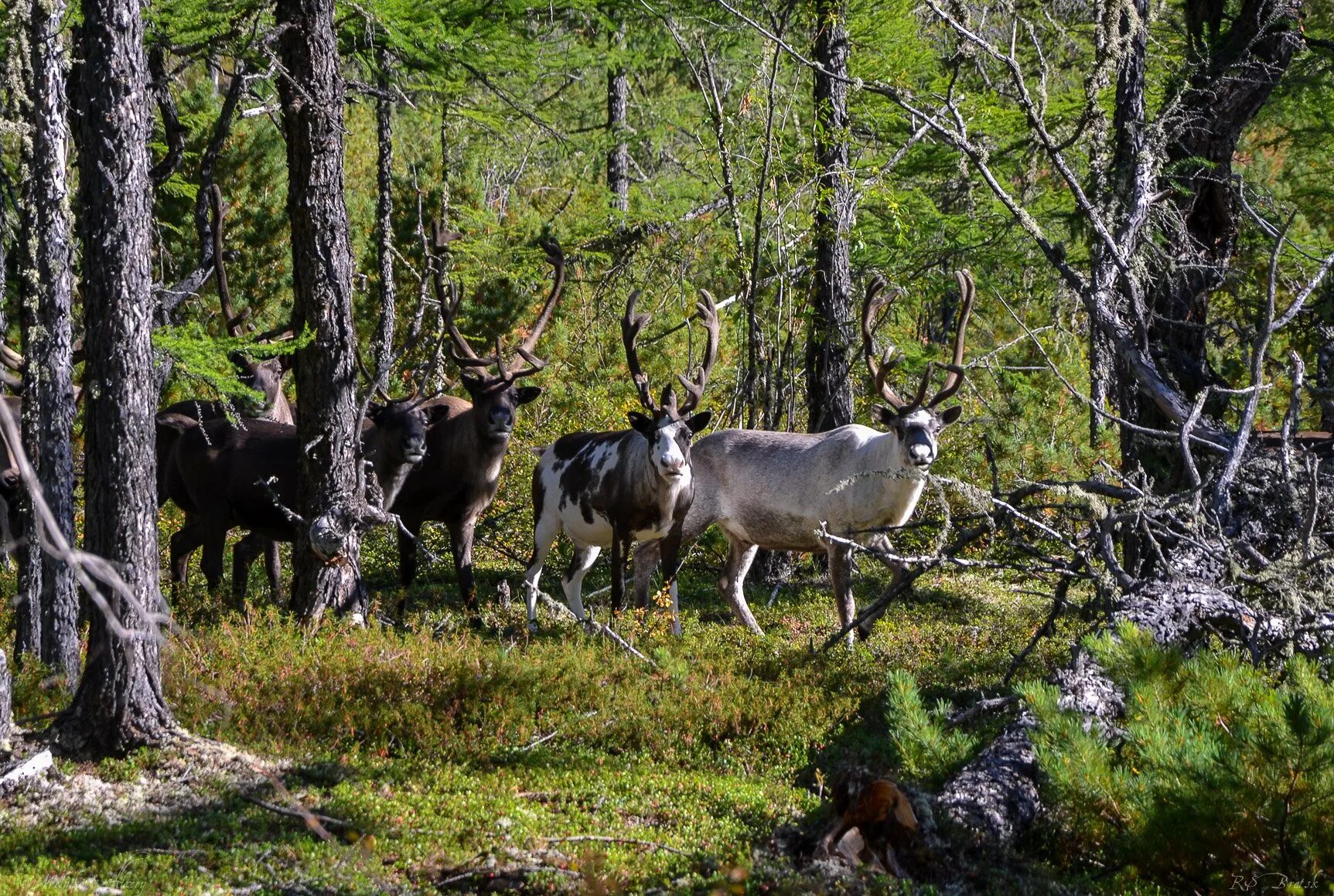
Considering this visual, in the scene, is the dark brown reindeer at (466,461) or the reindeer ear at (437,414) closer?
the dark brown reindeer at (466,461)

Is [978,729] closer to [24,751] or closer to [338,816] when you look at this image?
[338,816]

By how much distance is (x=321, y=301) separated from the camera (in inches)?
381

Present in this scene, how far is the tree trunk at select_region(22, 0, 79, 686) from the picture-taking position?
26.2 feet

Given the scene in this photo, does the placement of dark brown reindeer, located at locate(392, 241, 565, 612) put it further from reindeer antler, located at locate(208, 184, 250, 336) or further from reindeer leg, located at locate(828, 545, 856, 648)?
reindeer leg, located at locate(828, 545, 856, 648)

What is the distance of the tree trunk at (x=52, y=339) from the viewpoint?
7992 millimetres

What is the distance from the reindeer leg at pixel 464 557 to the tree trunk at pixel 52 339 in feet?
13.3

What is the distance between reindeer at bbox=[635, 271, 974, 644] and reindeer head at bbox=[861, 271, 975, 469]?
0.01 meters

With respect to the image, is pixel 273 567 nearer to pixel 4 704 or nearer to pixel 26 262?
pixel 26 262

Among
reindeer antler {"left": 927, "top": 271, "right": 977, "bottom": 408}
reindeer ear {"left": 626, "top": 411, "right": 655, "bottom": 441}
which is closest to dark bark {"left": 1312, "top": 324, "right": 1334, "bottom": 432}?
reindeer antler {"left": 927, "top": 271, "right": 977, "bottom": 408}

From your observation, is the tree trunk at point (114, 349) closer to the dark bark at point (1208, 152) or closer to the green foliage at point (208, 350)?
the green foliage at point (208, 350)

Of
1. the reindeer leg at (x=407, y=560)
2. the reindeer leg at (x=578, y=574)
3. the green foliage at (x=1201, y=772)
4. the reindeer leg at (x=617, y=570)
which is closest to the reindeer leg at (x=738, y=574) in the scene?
the reindeer leg at (x=617, y=570)

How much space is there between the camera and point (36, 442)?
8.50m

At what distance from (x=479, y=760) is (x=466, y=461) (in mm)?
5158

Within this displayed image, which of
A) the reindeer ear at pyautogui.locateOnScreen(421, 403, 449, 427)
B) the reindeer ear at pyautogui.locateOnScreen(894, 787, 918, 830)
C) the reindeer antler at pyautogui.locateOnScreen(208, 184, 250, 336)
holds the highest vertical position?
the reindeer antler at pyautogui.locateOnScreen(208, 184, 250, 336)
